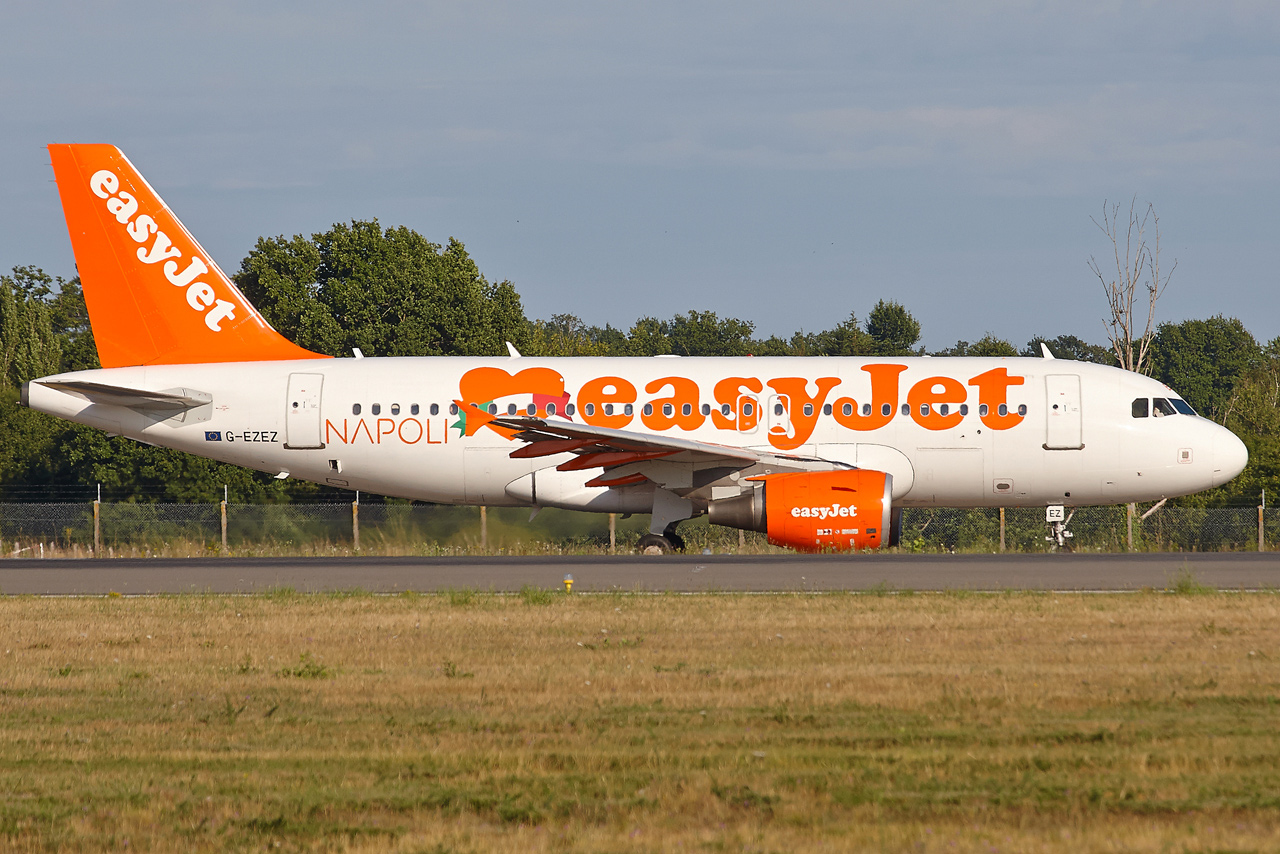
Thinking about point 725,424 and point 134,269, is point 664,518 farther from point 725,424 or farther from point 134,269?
point 134,269

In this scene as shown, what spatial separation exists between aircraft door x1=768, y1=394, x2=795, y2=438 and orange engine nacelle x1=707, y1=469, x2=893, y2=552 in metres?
2.05

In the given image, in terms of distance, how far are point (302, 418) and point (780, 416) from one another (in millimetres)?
8765

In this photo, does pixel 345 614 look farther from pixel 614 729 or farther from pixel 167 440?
pixel 167 440

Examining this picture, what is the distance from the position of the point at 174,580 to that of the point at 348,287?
102ft

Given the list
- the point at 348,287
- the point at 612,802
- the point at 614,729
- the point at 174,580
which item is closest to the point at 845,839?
the point at 612,802

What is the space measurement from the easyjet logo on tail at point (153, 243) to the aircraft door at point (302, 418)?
2.39m

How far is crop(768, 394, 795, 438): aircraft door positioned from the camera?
2388 centimetres

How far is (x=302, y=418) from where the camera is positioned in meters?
24.6

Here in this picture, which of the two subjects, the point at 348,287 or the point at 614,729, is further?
the point at 348,287

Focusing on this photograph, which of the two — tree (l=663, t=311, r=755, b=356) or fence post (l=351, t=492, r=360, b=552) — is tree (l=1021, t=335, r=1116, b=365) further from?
fence post (l=351, t=492, r=360, b=552)

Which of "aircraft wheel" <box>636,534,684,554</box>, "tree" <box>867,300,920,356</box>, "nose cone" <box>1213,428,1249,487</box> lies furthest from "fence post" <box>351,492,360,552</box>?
"tree" <box>867,300,920,356</box>

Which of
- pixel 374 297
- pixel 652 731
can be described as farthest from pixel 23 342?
pixel 652 731

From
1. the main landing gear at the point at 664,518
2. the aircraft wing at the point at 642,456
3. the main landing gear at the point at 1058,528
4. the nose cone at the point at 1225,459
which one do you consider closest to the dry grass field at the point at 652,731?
the aircraft wing at the point at 642,456

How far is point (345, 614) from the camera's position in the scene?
1449 cm
